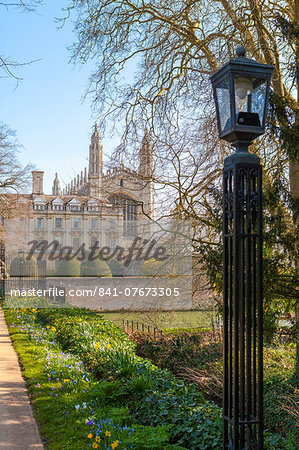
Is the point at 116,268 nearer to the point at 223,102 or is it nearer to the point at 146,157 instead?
the point at 146,157

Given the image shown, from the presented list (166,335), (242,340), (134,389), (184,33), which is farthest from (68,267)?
(242,340)

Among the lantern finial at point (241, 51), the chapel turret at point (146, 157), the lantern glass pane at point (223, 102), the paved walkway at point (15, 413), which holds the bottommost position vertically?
the paved walkway at point (15, 413)

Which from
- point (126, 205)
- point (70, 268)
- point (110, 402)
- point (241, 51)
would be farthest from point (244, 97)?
point (70, 268)

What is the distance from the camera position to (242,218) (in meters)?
2.63

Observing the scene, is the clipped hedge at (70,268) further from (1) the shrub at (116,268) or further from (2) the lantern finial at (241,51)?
(2) the lantern finial at (241,51)

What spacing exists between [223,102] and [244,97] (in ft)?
0.47

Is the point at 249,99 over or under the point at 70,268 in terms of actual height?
over

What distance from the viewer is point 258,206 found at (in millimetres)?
2631

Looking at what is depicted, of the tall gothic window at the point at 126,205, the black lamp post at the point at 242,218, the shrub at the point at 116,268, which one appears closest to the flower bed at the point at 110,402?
the black lamp post at the point at 242,218

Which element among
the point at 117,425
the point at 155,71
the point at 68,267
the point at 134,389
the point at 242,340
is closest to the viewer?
the point at 242,340

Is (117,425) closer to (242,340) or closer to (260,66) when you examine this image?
(242,340)

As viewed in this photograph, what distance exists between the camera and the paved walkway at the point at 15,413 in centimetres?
400

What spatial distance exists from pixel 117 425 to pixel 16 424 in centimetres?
129

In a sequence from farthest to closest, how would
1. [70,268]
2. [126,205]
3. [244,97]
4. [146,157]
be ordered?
1. [70,268]
2. [146,157]
3. [126,205]
4. [244,97]
